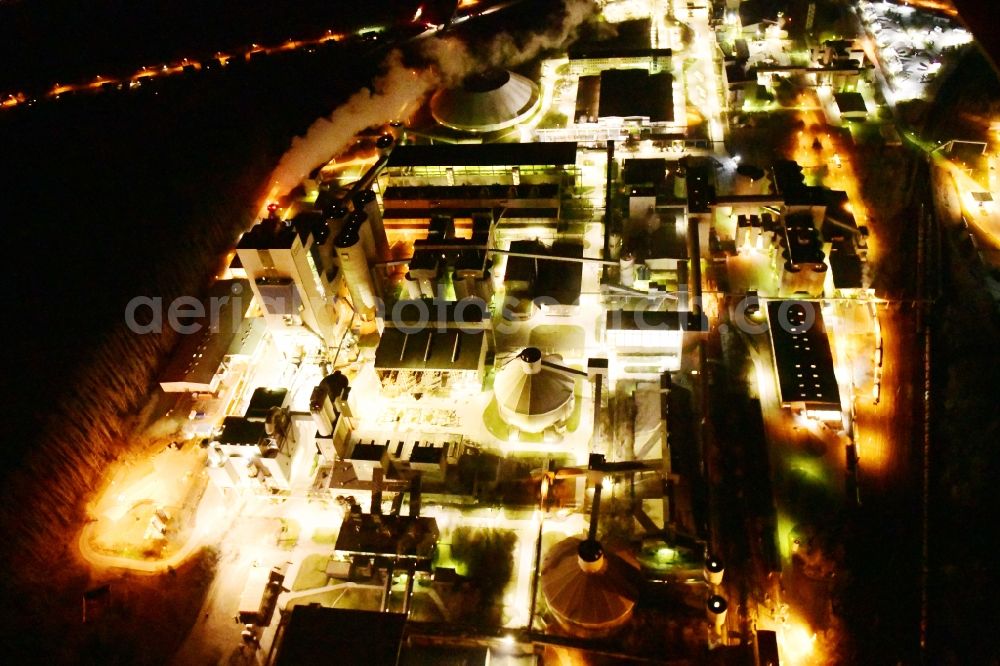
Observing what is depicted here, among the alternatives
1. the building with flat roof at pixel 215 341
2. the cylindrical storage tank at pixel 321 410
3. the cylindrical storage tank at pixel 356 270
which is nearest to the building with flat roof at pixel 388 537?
the cylindrical storage tank at pixel 321 410

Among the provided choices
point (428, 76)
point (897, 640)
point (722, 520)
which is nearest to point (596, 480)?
point (722, 520)

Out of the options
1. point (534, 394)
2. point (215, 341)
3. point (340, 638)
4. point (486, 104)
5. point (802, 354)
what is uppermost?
point (486, 104)

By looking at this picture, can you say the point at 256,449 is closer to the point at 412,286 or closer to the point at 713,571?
the point at 412,286

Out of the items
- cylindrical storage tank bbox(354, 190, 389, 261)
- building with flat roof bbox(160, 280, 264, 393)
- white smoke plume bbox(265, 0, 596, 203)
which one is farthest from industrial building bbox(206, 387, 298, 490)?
white smoke plume bbox(265, 0, 596, 203)

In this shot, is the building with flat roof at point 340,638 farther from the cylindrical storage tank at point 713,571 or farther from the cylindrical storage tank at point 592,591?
the cylindrical storage tank at point 713,571

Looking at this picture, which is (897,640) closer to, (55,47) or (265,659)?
(265,659)

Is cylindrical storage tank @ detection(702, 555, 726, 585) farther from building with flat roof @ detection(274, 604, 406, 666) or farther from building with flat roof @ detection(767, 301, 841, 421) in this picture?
building with flat roof @ detection(274, 604, 406, 666)

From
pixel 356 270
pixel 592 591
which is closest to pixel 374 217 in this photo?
pixel 356 270
